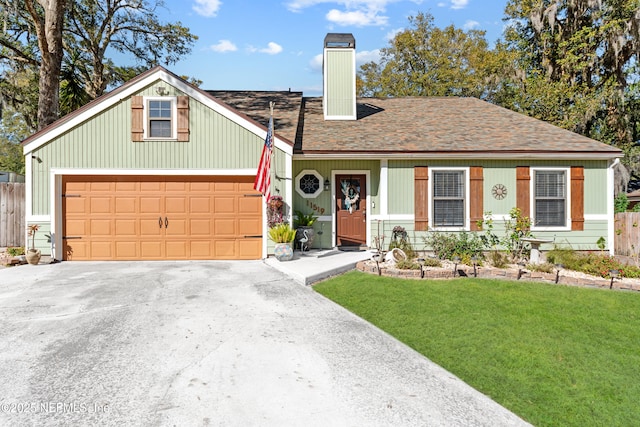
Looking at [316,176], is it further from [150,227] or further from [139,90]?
[139,90]

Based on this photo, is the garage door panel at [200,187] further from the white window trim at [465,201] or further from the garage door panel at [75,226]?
the white window trim at [465,201]

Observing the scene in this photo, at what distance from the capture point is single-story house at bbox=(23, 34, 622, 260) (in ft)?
29.8

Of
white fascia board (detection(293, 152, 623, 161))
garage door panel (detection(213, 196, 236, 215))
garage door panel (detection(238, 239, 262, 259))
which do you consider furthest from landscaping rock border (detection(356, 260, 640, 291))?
garage door panel (detection(213, 196, 236, 215))

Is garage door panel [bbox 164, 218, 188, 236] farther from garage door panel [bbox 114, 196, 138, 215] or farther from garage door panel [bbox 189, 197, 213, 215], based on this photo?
garage door panel [bbox 114, 196, 138, 215]

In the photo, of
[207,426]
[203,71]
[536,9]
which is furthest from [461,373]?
[203,71]

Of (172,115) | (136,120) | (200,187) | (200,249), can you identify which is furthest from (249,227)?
(136,120)

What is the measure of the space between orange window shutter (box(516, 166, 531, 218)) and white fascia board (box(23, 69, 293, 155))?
610cm

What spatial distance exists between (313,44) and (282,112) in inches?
130

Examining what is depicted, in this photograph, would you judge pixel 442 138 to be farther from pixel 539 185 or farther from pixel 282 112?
pixel 282 112

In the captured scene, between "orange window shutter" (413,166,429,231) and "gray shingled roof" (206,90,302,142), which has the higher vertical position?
"gray shingled roof" (206,90,302,142)

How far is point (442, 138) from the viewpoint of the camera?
33.9 ft

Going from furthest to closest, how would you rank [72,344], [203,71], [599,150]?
1. [203,71]
2. [599,150]
3. [72,344]

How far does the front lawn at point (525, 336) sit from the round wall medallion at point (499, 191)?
351 centimetres

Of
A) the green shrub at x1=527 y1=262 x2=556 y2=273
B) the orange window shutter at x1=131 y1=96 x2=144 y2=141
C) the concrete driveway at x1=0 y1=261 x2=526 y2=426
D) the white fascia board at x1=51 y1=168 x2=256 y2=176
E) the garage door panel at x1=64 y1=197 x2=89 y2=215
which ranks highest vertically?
the orange window shutter at x1=131 y1=96 x2=144 y2=141
